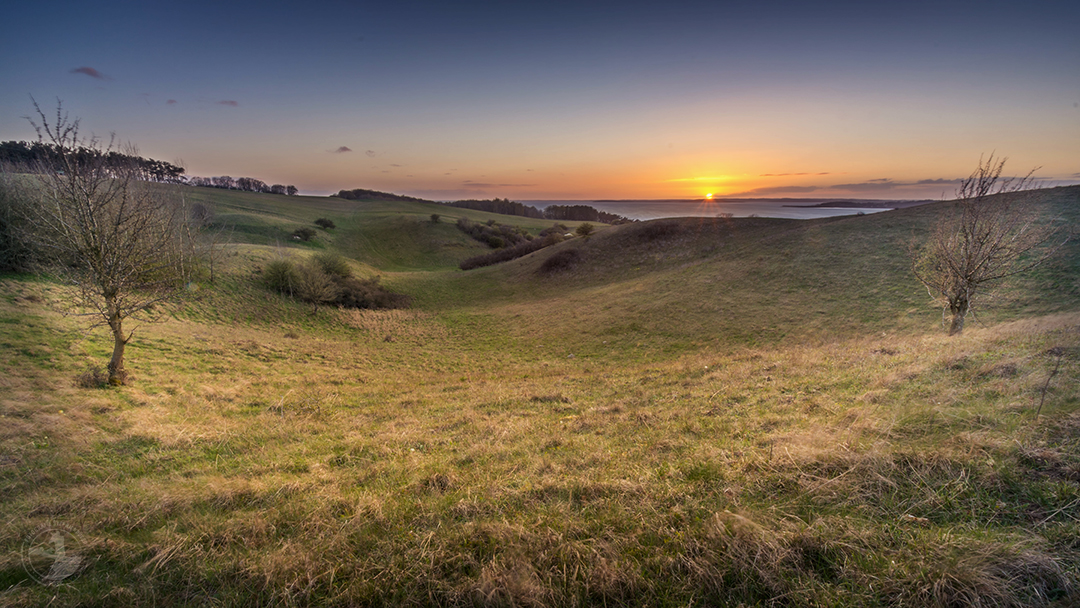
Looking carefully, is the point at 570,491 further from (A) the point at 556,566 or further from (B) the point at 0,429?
(B) the point at 0,429

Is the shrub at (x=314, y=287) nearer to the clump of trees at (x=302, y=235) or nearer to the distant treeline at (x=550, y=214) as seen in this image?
the clump of trees at (x=302, y=235)

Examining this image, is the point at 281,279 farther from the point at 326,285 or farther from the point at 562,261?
the point at 562,261

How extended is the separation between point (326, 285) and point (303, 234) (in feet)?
92.2

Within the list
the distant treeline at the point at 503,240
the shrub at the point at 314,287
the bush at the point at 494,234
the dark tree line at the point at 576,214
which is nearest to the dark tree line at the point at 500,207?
the dark tree line at the point at 576,214

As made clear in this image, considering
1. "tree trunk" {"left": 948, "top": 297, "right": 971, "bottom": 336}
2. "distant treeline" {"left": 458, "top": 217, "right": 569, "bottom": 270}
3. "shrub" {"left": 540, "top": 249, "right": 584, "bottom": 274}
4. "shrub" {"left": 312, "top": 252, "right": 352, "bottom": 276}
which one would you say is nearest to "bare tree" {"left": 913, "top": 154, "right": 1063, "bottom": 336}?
"tree trunk" {"left": 948, "top": 297, "right": 971, "bottom": 336}

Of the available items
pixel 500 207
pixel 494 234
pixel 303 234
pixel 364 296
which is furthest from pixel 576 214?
pixel 364 296

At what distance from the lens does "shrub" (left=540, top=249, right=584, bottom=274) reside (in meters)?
44.7

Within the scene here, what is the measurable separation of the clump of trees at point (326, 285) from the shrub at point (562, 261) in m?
16.5

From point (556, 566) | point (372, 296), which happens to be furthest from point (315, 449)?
point (372, 296)

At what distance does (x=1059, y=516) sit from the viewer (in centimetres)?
321

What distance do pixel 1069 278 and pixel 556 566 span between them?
34.1m

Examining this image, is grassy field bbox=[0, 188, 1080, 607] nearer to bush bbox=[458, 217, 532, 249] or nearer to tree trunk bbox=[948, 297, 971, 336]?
tree trunk bbox=[948, 297, 971, 336]

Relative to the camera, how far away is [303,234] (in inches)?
2130

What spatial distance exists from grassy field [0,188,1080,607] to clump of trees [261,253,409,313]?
14.2m
